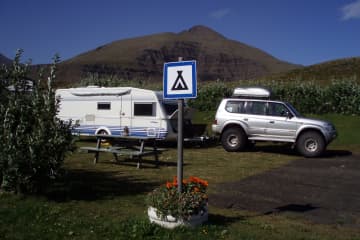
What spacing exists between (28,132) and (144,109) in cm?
932

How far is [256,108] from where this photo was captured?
15.7m

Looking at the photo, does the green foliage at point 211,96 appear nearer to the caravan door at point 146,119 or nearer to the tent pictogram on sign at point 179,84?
the caravan door at point 146,119

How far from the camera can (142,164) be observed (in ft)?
41.1

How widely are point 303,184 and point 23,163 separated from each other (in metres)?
5.98

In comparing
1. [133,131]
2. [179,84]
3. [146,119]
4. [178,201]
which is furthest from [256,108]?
[178,201]

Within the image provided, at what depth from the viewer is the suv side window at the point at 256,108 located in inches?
613

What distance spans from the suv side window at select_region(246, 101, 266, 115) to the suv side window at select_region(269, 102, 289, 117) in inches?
9.6

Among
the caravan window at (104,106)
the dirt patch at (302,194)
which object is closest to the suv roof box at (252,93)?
the dirt patch at (302,194)

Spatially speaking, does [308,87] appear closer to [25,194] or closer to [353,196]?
[353,196]

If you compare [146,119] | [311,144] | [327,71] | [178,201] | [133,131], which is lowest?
[178,201]

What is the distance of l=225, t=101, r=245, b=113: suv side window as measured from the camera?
15.9 metres

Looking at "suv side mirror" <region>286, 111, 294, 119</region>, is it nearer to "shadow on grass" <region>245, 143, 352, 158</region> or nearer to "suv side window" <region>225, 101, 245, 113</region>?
"shadow on grass" <region>245, 143, 352, 158</region>

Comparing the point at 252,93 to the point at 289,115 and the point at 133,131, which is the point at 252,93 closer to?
the point at 289,115

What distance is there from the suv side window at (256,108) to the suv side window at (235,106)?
220 mm
